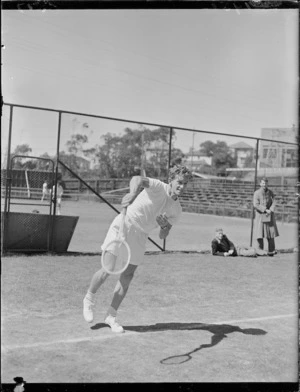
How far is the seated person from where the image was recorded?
33.2 feet

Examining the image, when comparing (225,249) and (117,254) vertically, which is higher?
(117,254)

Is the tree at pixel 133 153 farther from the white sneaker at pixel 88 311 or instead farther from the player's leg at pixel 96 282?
the white sneaker at pixel 88 311

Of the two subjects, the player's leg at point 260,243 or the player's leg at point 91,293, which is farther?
the player's leg at point 260,243

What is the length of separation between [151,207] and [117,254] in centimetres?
58

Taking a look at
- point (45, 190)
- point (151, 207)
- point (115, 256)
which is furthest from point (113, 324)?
point (45, 190)

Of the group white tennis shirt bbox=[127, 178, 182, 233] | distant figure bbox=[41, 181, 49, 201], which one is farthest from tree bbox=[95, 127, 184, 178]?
white tennis shirt bbox=[127, 178, 182, 233]

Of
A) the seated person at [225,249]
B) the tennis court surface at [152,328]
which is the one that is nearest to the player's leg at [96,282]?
the tennis court surface at [152,328]

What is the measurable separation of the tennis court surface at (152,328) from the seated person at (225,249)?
6.26 ft

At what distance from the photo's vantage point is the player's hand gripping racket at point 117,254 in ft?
15.7

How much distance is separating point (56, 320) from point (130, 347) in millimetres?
1006

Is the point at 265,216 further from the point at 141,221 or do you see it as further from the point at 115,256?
the point at 115,256

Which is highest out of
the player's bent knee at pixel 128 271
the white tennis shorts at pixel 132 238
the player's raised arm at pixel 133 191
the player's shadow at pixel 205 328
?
the player's raised arm at pixel 133 191

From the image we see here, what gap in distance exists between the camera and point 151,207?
492 cm

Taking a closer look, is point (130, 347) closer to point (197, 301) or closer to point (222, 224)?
point (197, 301)
